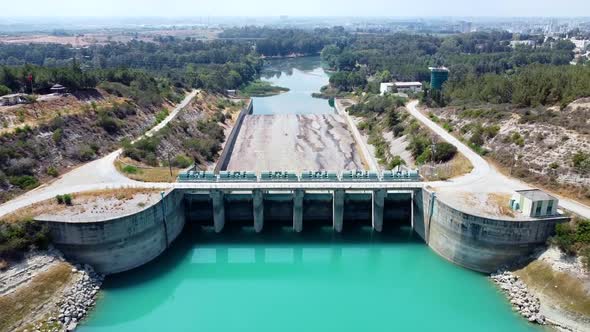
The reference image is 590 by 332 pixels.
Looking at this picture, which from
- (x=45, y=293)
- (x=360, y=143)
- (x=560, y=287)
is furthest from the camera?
(x=360, y=143)

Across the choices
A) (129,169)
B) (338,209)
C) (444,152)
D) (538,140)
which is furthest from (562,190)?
(129,169)

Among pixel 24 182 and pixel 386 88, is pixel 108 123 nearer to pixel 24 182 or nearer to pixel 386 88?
pixel 24 182

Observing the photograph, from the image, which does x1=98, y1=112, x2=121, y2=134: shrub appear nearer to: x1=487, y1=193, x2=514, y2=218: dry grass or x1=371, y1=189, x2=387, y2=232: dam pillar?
x1=371, y1=189, x2=387, y2=232: dam pillar

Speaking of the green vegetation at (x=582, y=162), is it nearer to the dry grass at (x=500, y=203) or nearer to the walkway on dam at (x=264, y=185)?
the walkway on dam at (x=264, y=185)

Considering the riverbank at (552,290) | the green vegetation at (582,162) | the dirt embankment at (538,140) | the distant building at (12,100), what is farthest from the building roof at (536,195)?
the distant building at (12,100)

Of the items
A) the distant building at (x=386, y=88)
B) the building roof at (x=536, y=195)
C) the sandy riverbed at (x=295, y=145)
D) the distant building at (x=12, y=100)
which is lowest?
the sandy riverbed at (x=295, y=145)

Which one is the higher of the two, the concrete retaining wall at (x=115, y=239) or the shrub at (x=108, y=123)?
the shrub at (x=108, y=123)

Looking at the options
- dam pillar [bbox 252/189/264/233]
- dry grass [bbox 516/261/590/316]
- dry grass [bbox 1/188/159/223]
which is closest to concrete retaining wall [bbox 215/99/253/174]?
dam pillar [bbox 252/189/264/233]

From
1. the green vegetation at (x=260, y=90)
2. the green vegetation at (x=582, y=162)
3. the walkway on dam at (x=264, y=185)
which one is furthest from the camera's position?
the green vegetation at (x=260, y=90)
